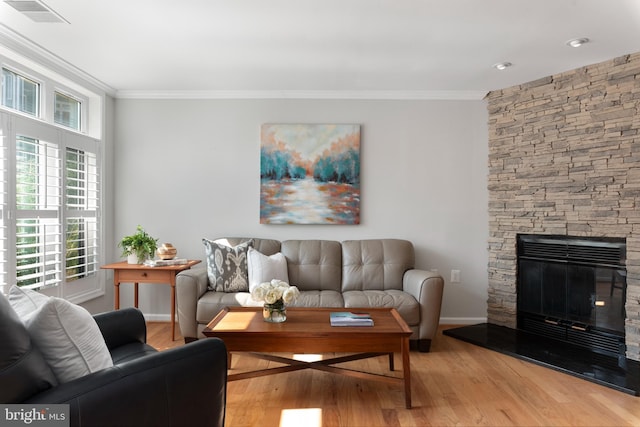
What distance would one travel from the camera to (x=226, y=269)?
3635 millimetres

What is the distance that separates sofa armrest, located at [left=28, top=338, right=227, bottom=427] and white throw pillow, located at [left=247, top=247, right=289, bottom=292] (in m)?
1.87

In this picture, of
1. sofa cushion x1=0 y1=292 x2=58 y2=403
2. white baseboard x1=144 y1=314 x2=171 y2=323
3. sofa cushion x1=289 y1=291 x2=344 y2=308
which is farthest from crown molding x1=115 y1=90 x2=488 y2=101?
sofa cushion x1=0 y1=292 x2=58 y2=403

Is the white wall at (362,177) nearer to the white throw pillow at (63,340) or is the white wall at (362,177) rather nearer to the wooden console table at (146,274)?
the wooden console table at (146,274)

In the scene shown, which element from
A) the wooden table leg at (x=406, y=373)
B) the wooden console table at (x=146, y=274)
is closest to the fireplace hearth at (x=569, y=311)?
the wooden table leg at (x=406, y=373)

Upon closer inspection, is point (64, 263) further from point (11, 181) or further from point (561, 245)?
point (561, 245)

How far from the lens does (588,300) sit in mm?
3475

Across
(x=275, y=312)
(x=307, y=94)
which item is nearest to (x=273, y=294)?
(x=275, y=312)

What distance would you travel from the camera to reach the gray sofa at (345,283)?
3.38 m

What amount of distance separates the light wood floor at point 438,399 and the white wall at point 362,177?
1352 millimetres

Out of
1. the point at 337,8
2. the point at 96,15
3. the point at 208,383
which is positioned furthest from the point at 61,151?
the point at 208,383

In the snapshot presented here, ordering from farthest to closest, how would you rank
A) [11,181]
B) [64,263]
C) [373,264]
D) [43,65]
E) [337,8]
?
1. [373,264]
2. [64,263]
3. [43,65]
4. [11,181]
5. [337,8]

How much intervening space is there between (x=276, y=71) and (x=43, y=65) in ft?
6.11

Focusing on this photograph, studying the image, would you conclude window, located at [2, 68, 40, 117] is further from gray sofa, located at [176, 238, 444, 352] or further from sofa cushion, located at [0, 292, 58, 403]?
sofa cushion, located at [0, 292, 58, 403]

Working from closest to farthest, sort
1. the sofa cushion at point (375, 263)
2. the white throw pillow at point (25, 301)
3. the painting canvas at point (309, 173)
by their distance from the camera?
1. the white throw pillow at point (25, 301)
2. the sofa cushion at point (375, 263)
3. the painting canvas at point (309, 173)
